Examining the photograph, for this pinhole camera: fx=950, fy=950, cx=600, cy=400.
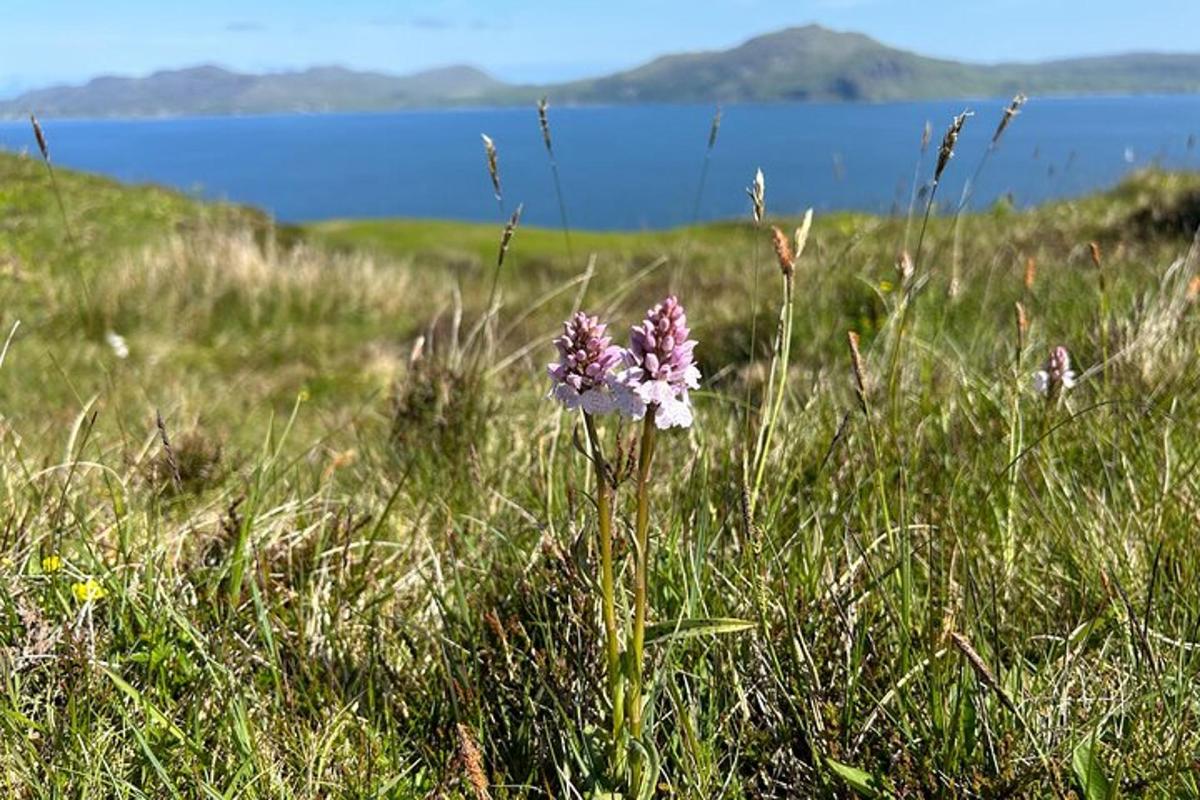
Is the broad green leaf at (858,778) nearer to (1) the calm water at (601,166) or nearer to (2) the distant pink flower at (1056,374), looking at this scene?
(2) the distant pink flower at (1056,374)

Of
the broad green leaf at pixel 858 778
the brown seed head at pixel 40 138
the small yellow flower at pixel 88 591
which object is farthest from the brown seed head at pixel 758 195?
the brown seed head at pixel 40 138

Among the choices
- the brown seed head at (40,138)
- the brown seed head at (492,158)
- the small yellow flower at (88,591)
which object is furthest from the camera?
the brown seed head at (40,138)

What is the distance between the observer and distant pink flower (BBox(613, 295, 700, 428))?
123cm

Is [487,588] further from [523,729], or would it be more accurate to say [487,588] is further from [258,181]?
[258,181]

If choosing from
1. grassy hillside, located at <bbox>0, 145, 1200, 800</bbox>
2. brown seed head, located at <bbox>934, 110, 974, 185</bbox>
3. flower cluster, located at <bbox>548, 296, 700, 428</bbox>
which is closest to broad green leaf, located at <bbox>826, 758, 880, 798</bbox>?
grassy hillside, located at <bbox>0, 145, 1200, 800</bbox>

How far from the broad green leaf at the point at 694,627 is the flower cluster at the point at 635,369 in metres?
0.32

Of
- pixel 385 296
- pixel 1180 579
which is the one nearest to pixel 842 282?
pixel 1180 579

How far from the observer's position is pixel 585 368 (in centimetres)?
127

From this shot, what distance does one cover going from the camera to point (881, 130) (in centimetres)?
16525

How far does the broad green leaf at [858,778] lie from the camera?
1.45 meters

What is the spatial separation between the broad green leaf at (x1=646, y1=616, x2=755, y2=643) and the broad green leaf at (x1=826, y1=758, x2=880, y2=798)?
0.26 metres

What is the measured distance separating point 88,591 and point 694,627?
119 centimetres

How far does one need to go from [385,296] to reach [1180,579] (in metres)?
11.9

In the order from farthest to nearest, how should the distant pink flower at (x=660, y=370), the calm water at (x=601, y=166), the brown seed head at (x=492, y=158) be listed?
the calm water at (x=601, y=166), the brown seed head at (x=492, y=158), the distant pink flower at (x=660, y=370)
